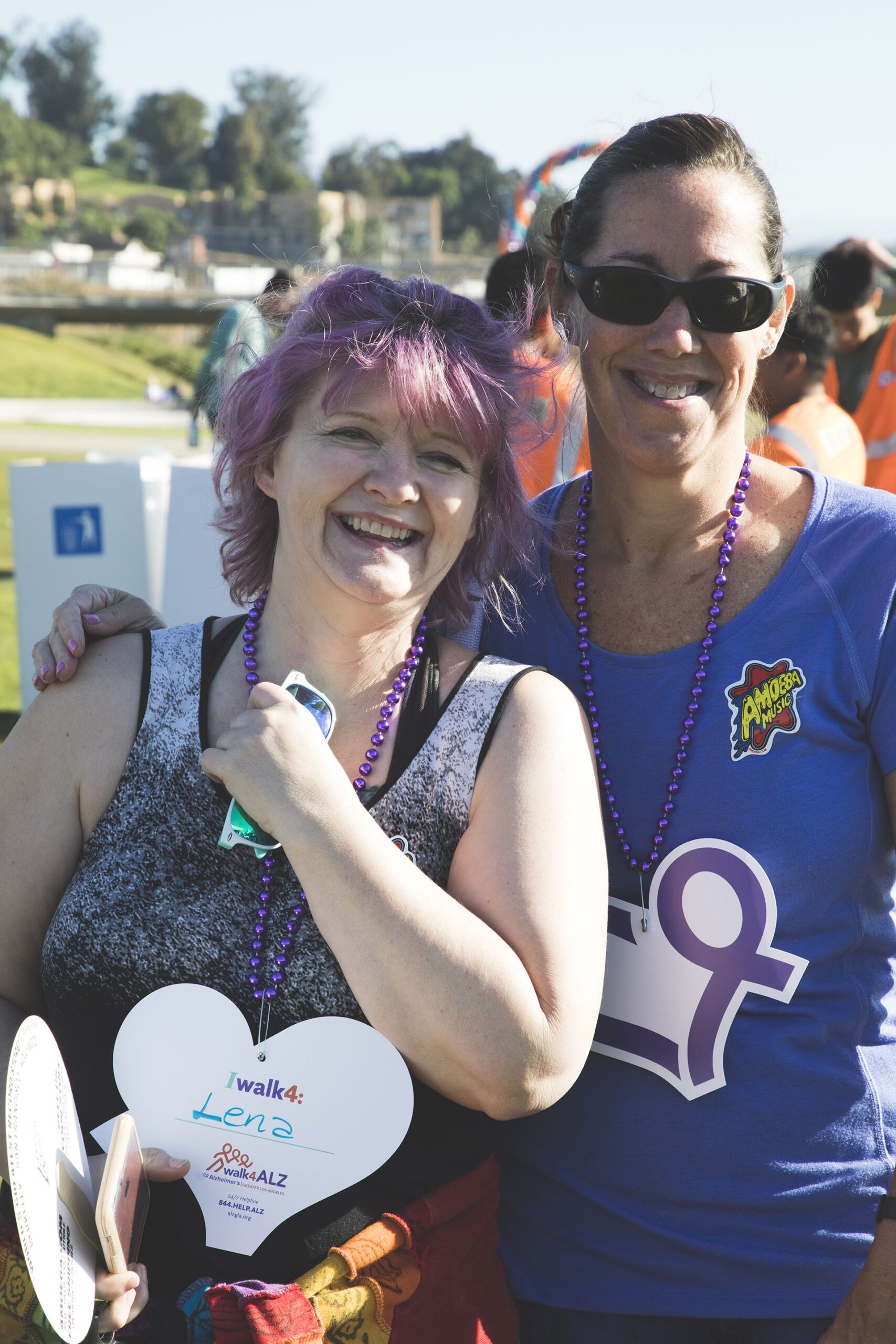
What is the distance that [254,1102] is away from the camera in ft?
5.08

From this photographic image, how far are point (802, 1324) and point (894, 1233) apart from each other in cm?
26

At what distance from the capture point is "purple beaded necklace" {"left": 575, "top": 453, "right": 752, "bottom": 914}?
1.79 meters

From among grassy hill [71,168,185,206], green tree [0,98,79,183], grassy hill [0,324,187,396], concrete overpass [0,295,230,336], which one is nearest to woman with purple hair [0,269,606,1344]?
concrete overpass [0,295,230,336]

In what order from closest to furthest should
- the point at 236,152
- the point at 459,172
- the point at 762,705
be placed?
the point at 762,705, the point at 236,152, the point at 459,172

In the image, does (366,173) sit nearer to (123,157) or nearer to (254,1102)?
(123,157)

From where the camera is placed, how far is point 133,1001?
5.24 feet

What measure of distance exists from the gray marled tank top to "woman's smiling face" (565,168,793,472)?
0.53m

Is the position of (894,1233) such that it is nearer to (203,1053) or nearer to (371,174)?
(203,1053)

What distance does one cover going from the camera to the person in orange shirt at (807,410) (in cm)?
387

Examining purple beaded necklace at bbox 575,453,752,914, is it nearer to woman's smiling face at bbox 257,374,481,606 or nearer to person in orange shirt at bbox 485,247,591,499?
person in orange shirt at bbox 485,247,591,499

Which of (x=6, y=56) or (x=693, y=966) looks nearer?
(x=693, y=966)

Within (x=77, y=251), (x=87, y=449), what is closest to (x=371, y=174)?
(x=77, y=251)

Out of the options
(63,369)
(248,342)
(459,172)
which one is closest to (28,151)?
(459,172)

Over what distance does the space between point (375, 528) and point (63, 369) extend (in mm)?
44959
